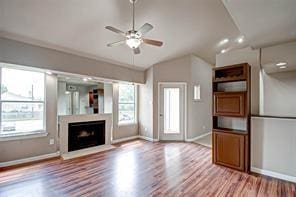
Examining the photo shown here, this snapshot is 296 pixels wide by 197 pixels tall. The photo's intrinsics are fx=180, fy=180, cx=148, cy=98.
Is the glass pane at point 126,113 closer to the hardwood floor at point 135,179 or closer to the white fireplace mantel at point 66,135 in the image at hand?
the white fireplace mantel at point 66,135

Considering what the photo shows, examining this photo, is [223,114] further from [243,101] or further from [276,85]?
[276,85]

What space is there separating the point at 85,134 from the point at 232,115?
4.02m

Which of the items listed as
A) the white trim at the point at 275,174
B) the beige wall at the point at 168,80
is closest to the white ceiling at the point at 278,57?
the white trim at the point at 275,174

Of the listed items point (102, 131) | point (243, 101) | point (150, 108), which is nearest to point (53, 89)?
point (102, 131)

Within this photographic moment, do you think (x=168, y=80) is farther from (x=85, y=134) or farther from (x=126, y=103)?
(x=85, y=134)


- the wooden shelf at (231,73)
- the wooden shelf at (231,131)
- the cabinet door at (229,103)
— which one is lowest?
the wooden shelf at (231,131)

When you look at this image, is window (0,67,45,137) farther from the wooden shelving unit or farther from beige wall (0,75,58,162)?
the wooden shelving unit

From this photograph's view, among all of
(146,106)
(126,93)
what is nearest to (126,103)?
(126,93)

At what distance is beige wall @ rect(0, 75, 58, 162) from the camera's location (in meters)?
3.88

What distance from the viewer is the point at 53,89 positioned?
461 centimetres

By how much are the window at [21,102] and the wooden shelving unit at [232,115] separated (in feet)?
13.8

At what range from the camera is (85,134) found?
17.6 feet

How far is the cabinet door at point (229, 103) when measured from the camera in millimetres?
3719

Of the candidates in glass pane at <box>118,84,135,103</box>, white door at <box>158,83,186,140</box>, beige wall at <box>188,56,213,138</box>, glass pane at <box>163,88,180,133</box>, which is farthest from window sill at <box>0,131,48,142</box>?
beige wall at <box>188,56,213,138</box>
